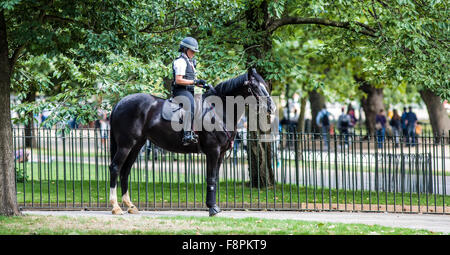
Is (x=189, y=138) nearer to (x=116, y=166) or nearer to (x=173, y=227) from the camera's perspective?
(x=116, y=166)

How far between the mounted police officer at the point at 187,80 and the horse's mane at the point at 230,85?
0.73 feet

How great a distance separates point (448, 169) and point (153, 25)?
14307 millimetres

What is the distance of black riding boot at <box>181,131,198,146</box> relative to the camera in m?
11.3

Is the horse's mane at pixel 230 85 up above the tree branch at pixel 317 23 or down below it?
below

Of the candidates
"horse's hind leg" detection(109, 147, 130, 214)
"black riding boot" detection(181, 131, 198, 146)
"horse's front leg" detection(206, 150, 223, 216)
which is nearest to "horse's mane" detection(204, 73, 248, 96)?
"black riding boot" detection(181, 131, 198, 146)

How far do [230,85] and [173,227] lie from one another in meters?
2.83

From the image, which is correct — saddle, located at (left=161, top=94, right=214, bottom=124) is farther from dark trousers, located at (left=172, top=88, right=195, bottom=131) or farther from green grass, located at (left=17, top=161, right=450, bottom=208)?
green grass, located at (left=17, top=161, right=450, bottom=208)

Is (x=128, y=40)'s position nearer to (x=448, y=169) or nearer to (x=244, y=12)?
(x=244, y=12)

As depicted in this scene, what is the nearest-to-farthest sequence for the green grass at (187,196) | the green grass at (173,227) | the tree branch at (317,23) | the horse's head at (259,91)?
the green grass at (173,227)
the horse's head at (259,91)
the green grass at (187,196)
the tree branch at (317,23)

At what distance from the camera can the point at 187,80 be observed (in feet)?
36.1

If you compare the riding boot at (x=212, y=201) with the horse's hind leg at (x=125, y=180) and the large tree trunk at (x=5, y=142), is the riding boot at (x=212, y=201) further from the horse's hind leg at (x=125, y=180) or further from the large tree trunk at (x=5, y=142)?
the large tree trunk at (x=5, y=142)

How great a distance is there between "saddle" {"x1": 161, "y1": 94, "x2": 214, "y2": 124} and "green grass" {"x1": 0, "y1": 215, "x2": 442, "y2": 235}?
1815 millimetres

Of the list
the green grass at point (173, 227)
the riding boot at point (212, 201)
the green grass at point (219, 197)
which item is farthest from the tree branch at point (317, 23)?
the green grass at point (173, 227)

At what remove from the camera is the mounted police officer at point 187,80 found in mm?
11016
